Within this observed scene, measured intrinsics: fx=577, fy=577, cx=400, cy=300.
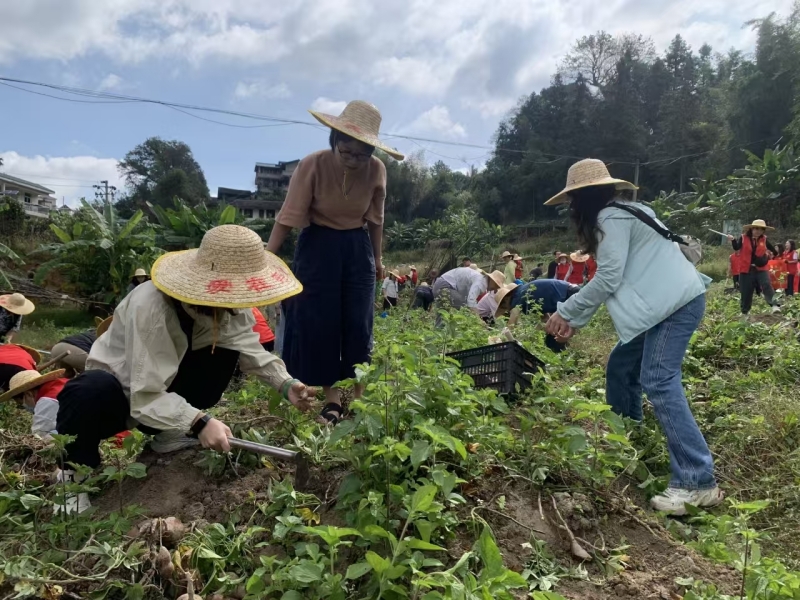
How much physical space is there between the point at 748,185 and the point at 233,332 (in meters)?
21.3

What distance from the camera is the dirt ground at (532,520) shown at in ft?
5.35

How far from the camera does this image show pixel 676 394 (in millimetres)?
2381

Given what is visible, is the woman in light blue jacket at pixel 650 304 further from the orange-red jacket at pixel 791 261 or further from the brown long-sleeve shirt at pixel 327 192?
the orange-red jacket at pixel 791 261

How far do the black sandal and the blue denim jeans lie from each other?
1412 millimetres

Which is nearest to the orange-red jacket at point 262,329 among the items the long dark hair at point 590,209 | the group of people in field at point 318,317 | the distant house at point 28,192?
the group of people in field at point 318,317

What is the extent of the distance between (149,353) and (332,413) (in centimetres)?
108

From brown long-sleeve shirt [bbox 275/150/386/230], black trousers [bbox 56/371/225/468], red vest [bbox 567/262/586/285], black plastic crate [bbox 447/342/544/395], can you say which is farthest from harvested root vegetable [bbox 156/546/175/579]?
red vest [bbox 567/262/586/285]

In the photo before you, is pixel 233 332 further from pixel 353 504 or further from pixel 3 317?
pixel 3 317

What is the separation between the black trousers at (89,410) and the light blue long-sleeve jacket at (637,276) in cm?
196

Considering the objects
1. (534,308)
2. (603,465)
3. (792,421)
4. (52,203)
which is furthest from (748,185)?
(52,203)

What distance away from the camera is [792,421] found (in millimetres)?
2750

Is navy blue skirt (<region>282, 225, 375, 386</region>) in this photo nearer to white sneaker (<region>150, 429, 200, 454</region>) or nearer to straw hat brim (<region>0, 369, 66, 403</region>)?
white sneaker (<region>150, 429, 200, 454</region>)

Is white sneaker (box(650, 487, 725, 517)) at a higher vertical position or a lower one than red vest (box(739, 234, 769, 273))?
lower

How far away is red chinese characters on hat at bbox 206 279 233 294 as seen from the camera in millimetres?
1960
